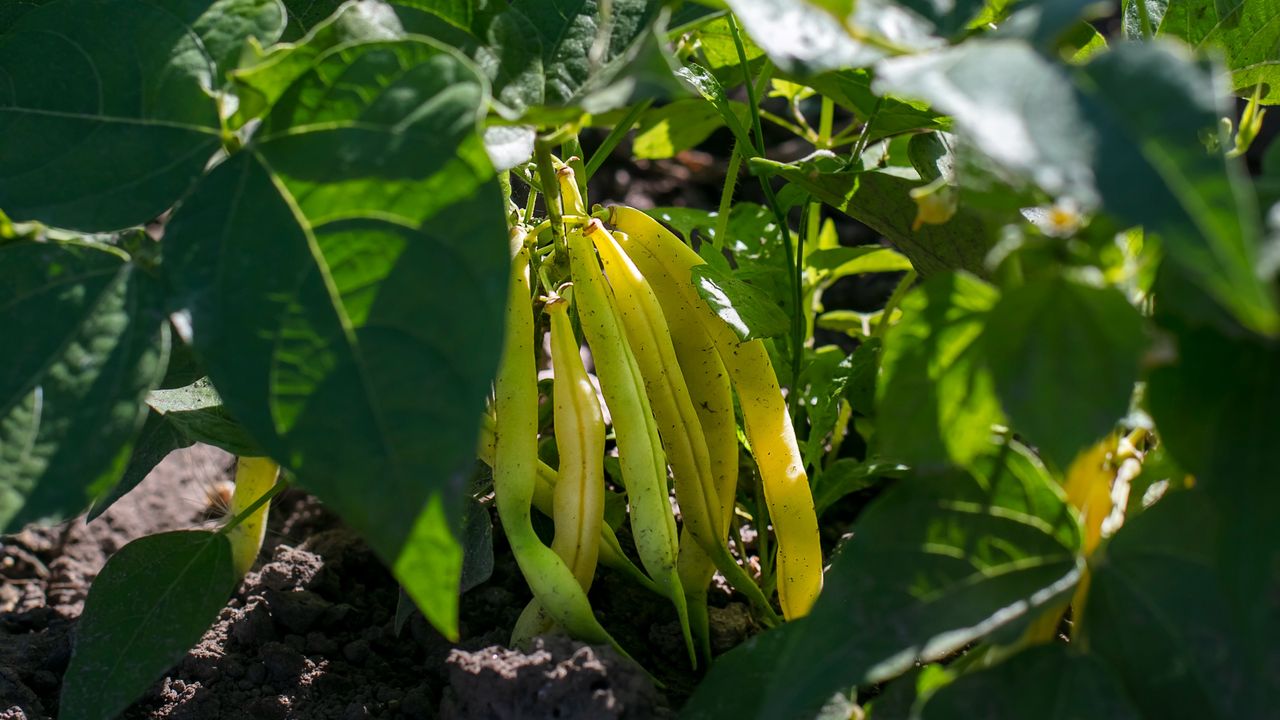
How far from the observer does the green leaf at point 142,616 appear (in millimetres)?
1117

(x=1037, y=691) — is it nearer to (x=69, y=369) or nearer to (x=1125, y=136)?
(x=1125, y=136)

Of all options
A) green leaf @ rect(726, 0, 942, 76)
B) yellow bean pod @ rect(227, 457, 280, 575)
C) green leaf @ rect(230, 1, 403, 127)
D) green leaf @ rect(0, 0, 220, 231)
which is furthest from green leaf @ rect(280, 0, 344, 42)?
green leaf @ rect(726, 0, 942, 76)

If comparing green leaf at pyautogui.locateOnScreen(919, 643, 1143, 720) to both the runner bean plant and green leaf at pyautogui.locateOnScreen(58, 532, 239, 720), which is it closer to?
the runner bean plant

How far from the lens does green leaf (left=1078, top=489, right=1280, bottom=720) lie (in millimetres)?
728

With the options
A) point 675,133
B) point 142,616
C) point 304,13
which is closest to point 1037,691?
point 142,616

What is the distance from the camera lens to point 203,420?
1.23 m

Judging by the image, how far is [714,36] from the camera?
162cm

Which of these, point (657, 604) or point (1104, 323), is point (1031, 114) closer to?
point (1104, 323)

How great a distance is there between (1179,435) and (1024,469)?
0.14m

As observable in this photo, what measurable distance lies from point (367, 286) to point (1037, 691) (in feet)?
1.88

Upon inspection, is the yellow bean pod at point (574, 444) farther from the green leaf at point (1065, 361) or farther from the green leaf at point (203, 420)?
the green leaf at point (1065, 361)

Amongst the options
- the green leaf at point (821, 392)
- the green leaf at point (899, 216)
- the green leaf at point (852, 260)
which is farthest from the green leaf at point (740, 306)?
the green leaf at point (852, 260)

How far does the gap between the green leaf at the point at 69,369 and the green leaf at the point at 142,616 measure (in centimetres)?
30

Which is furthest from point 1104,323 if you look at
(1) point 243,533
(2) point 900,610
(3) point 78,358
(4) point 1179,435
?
(1) point 243,533
